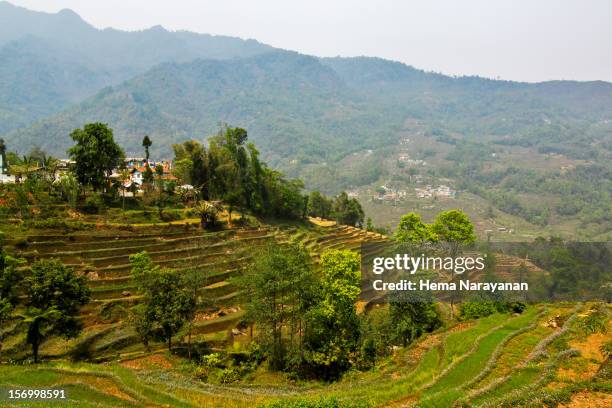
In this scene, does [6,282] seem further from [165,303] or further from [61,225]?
[61,225]

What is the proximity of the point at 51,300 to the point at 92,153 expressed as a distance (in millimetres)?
25850

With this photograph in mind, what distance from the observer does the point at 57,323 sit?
2195 centimetres

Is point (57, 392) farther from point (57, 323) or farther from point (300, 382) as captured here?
point (300, 382)

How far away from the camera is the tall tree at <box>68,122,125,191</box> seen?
1747 inches

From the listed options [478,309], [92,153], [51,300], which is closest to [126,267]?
[51,300]

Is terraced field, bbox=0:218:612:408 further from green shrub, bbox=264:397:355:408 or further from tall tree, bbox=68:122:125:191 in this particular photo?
tall tree, bbox=68:122:125:191

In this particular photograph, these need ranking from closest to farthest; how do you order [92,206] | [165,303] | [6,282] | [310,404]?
1. [310,404]
2. [6,282]
3. [165,303]
4. [92,206]

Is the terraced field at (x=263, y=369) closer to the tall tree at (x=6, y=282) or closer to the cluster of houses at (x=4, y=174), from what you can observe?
the tall tree at (x=6, y=282)

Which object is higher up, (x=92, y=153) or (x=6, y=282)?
(x=92, y=153)

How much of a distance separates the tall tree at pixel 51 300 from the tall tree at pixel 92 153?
2446 centimetres

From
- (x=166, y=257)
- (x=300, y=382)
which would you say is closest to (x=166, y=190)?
(x=166, y=257)

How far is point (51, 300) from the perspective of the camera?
2200cm

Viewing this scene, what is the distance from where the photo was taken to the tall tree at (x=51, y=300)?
2128 centimetres

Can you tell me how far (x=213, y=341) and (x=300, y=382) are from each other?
7720 millimetres
